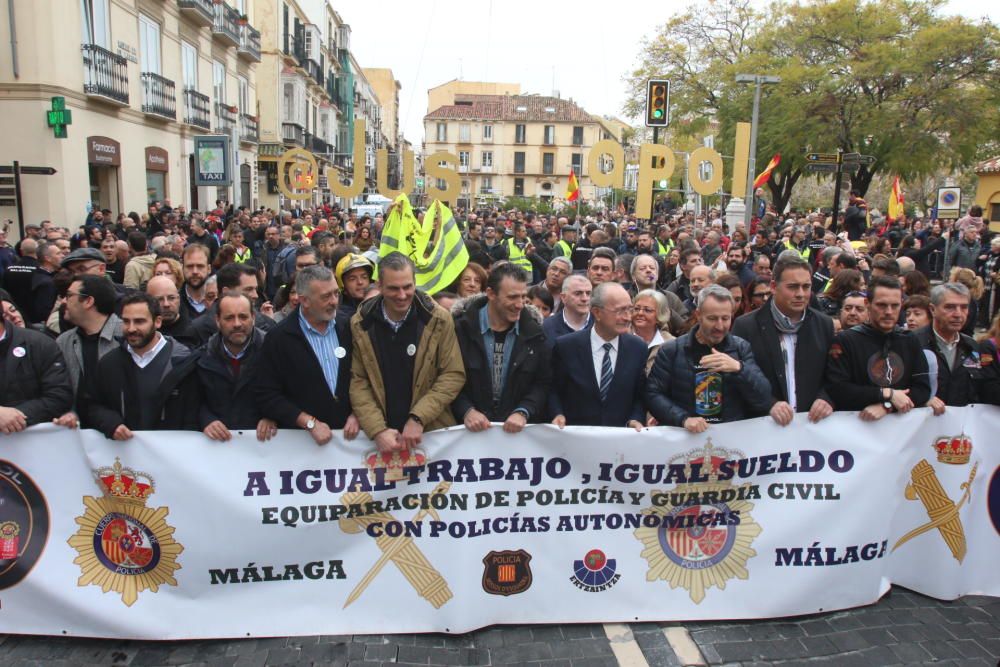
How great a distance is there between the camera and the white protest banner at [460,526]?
3.88 meters

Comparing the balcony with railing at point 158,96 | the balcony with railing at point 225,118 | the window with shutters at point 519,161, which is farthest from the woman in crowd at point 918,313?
the window with shutters at point 519,161

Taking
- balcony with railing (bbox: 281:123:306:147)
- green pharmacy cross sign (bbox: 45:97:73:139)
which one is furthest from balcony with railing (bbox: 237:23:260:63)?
green pharmacy cross sign (bbox: 45:97:73:139)

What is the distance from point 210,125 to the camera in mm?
25859

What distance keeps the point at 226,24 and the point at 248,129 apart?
15.9 feet

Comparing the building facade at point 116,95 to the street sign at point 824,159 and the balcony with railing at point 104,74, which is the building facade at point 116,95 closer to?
the balcony with railing at point 104,74

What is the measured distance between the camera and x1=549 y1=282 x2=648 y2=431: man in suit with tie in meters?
4.22

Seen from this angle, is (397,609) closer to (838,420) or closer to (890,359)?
(838,420)

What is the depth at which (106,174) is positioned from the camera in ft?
63.0

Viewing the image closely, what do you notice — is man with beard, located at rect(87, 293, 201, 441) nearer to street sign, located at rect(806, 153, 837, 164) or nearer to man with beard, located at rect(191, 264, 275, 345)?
man with beard, located at rect(191, 264, 275, 345)

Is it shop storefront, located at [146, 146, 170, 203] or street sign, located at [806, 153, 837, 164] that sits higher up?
street sign, located at [806, 153, 837, 164]

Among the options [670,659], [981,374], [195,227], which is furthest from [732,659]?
[195,227]

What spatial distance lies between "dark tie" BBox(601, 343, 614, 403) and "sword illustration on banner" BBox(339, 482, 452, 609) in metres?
0.96

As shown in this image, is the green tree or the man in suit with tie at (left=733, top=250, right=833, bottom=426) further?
the green tree

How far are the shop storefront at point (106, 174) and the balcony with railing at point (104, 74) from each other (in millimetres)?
1035
